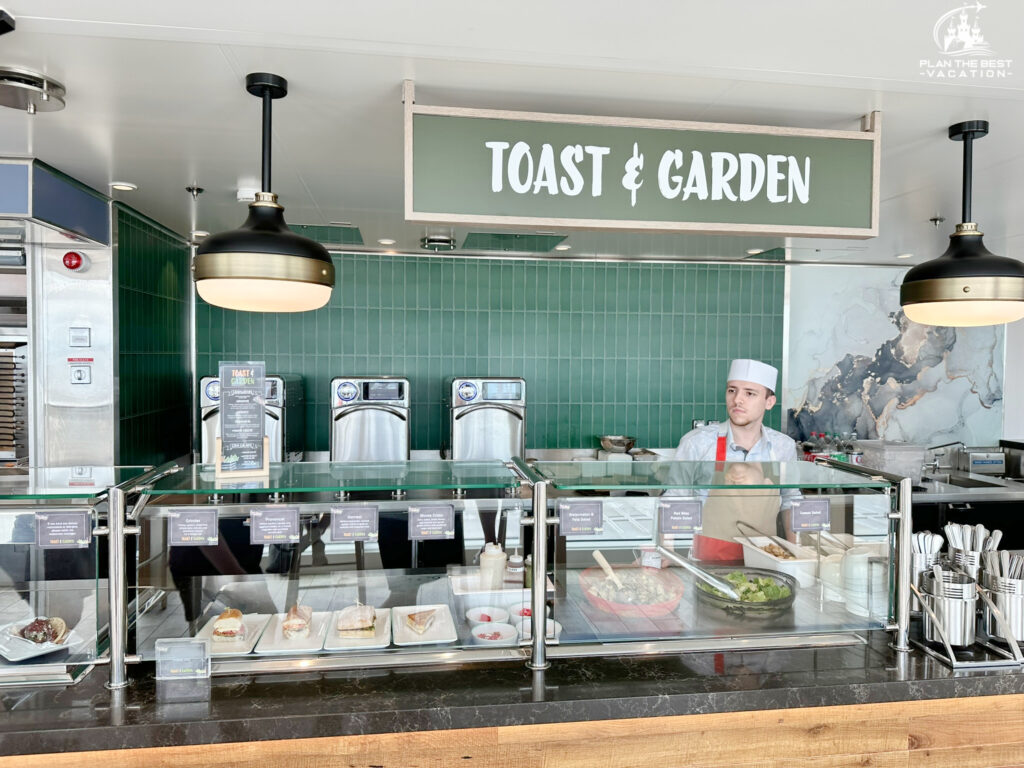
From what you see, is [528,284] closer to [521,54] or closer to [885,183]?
[885,183]

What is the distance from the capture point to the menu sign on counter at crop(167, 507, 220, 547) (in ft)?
5.77

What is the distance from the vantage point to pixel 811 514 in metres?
1.97

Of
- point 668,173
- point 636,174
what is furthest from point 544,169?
point 668,173

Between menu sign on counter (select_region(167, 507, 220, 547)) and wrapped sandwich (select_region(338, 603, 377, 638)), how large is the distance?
1.34 feet

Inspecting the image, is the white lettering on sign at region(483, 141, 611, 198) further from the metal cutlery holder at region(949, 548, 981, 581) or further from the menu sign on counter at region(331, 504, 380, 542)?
the metal cutlery holder at region(949, 548, 981, 581)

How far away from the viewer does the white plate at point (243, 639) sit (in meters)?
1.79

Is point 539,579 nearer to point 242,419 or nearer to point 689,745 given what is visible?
point 689,745

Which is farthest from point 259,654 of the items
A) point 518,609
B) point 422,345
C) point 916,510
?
point 916,510

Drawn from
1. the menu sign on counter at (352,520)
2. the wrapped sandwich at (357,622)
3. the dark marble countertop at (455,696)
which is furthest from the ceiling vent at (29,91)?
the wrapped sandwich at (357,622)

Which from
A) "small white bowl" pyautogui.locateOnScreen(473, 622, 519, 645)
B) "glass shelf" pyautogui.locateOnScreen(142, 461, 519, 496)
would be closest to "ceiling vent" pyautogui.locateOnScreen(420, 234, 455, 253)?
"glass shelf" pyautogui.locateOnScreen(142, 461, 519, 496)

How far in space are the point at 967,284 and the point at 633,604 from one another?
5.11ft

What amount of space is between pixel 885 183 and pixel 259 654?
3.43m

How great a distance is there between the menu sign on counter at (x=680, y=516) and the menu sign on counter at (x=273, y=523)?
3.29ft

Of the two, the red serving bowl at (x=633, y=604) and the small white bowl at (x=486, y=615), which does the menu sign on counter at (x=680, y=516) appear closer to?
the red serving bowl at (x=633, y=604)
